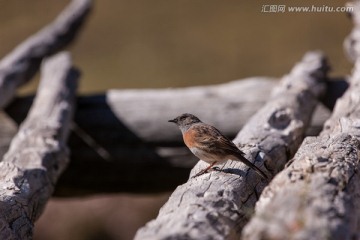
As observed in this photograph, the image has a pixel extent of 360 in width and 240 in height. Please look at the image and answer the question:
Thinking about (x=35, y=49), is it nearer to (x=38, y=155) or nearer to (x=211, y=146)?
(x=38, y=155)

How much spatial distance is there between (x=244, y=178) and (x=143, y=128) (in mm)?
2541

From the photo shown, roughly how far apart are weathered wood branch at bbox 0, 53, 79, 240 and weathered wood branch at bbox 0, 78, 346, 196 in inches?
14.0

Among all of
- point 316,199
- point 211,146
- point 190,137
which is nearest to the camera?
point 316,199

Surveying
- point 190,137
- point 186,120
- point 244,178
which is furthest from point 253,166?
point 186,120

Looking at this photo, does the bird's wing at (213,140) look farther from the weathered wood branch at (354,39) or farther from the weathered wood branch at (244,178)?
the weathered wood branch at (354,39)

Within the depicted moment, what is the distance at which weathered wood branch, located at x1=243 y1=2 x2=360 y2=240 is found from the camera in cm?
245

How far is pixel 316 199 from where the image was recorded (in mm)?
2641

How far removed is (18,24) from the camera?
39.3ft

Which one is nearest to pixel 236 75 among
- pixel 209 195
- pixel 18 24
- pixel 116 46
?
pixel 116 46

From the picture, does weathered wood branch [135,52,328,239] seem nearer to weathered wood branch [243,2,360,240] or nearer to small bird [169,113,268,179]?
small bird [169,113,268,179]

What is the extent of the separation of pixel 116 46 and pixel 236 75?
7.20ft

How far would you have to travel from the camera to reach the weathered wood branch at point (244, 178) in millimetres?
2877

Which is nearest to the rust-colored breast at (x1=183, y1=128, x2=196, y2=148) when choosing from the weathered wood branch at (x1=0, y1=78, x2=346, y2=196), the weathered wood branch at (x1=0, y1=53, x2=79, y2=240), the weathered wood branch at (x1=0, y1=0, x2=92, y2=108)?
the weathered wood branch at (x1=0, y1=53, x2=79, y2=240)

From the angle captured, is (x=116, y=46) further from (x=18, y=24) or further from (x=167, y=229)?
(x=167, y=229)
